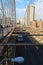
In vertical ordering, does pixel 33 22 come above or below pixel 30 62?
above

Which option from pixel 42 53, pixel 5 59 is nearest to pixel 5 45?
pixel 5 59

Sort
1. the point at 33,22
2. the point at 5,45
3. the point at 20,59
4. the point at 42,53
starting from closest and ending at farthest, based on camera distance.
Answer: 1. the point at 20,59
2. the point at 5,45
3. the point at 42,53
4. the point at 33,22

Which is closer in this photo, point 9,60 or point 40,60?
point 9,60

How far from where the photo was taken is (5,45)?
1.38m

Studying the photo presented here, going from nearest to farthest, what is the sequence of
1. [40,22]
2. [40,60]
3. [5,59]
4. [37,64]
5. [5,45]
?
[5,59]
[5,45]
[37,64]
[40,60]
[40,22]

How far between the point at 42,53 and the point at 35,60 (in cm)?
171

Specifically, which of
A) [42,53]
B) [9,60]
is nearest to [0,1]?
[9,60]

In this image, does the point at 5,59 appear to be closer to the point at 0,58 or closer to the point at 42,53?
the point at 0,58

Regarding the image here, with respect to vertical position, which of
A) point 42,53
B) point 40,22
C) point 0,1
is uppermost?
point 0,1

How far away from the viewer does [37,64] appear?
6547mm

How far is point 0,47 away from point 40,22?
1229cm

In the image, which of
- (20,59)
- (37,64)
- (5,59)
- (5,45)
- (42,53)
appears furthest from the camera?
(42,53)

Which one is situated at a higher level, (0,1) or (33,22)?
(0,1)

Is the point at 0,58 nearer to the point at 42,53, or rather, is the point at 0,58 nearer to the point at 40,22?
the point at 42,53
